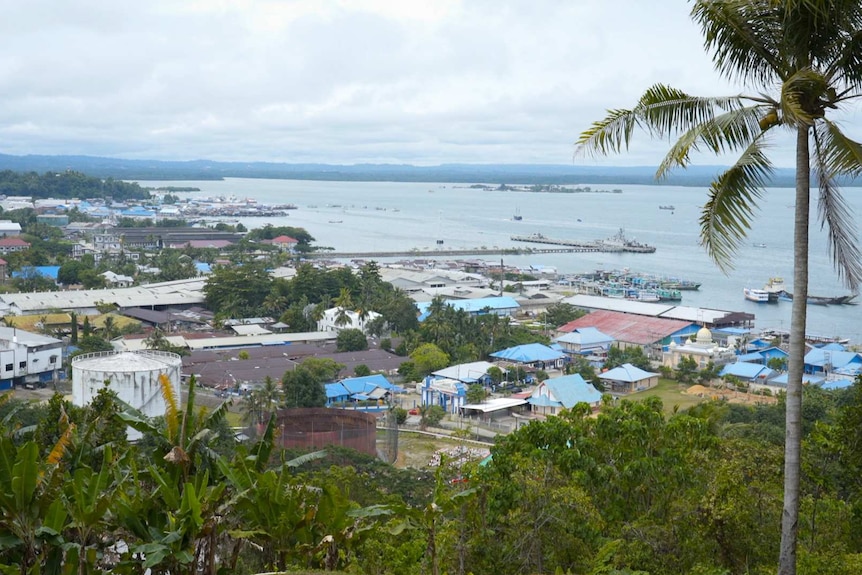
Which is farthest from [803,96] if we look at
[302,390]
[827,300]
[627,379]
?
[827,300]

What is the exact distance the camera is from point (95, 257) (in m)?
52.5

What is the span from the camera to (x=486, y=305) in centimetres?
3772

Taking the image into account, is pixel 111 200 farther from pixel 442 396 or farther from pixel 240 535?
pixel 240 535

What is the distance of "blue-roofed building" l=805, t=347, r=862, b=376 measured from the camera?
28.5 meters

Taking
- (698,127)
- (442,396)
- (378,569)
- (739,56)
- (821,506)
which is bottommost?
(442,396)

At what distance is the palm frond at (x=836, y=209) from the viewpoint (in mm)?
4766

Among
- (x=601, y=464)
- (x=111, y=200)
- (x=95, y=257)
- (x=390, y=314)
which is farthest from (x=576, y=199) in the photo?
(x=601, y=464)

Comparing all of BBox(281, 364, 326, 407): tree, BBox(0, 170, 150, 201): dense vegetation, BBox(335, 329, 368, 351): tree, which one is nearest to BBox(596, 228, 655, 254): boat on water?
BBox(335, 329, 368, 351): tree

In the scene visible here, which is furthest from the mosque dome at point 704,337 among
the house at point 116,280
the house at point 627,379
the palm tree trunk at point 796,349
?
the house at point 116,280

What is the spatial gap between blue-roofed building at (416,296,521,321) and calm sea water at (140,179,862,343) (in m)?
9.35

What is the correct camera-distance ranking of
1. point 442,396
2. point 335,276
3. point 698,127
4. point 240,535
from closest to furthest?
point 698,127 → point 240,535 → point 442,396 → point 335,276

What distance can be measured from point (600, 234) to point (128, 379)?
70.4m

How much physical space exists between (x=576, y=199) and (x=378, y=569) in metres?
152

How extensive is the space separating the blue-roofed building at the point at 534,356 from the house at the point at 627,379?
2252mm
